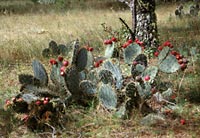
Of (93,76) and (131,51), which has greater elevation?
(131,51)

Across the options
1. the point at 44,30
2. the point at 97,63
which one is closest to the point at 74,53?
the point at 97,63

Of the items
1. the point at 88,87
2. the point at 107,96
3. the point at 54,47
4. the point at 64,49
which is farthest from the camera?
the point at 54,47

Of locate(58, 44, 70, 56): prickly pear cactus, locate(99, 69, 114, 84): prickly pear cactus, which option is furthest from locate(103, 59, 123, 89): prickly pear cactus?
locate(58, 44, 70, 56): prickly pear cactus

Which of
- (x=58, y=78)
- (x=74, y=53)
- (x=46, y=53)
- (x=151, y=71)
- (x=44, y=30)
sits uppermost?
(x=74, y=53)

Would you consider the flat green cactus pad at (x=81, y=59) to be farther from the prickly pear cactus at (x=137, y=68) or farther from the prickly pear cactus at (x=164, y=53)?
the prickly pear cactus at (x=164, y=53)

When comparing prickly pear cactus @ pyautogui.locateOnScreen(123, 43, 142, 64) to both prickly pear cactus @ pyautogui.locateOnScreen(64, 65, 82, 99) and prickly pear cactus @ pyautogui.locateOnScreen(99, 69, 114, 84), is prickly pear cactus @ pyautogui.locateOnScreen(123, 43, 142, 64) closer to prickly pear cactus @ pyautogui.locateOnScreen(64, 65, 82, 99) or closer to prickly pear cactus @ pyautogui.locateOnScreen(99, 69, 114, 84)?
prickly pear cactus @ pyautogui.locateOnScreen(99, 69, 114, 84)

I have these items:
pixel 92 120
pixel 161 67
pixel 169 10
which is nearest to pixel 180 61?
pixel 161 67

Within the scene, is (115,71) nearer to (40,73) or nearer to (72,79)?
(72,79)

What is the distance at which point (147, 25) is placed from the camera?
775cm

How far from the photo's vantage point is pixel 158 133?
4320mm

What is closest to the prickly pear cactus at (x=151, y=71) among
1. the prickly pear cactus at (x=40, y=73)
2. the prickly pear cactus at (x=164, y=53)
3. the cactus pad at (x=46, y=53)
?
the prickly pear cactus at (x=164, y=53)

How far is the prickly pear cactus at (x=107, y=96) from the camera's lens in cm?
464

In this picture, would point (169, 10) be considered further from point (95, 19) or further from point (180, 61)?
point (180, 61)

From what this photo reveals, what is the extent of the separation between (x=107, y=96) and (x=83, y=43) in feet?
12.7
